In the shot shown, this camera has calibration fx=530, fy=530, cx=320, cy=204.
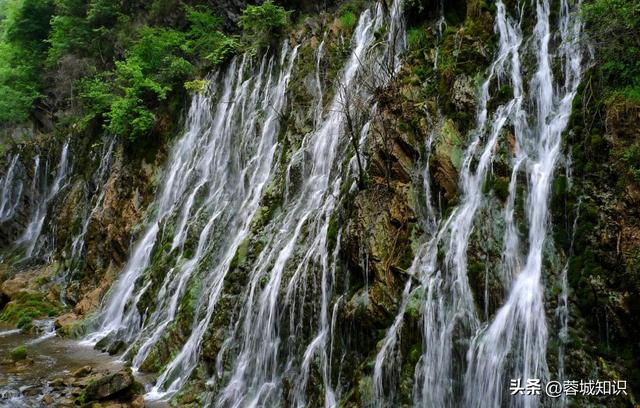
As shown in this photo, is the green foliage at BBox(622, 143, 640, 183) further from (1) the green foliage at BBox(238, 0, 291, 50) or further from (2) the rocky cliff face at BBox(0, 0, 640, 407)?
(1) the green foliage at BBox(238, 0, 291, 50)

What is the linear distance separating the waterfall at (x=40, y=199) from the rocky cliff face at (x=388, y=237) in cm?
1011

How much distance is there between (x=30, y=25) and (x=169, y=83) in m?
17.1

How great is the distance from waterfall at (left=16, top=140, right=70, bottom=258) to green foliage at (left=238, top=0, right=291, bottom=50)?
13.0 metres

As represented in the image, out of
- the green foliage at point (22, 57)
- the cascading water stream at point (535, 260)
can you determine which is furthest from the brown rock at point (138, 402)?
the green foliage at point (22, 57)

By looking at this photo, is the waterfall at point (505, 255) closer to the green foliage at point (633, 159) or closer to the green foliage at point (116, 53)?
the green foliage at point (633, 159)

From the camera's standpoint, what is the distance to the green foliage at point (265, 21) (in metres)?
16.3

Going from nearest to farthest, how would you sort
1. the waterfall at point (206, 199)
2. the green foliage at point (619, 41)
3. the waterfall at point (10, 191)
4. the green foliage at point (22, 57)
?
the green foliage at point (619, 41) → the waterfall at point (206, 199) → the waterfall at point (10, 191) → the green foliage at point (22, 57)

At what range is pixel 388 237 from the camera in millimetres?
8633

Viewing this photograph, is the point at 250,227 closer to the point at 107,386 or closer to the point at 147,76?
the point at 107,386

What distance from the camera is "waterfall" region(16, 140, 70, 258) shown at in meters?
24.5

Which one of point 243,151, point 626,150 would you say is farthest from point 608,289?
point 243,151

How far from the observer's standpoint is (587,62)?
25.9 ft
